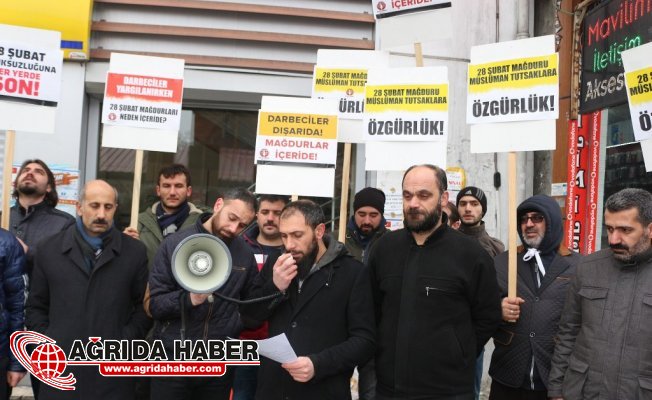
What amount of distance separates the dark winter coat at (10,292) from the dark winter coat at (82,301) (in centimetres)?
25

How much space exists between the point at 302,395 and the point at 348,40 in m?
5.52

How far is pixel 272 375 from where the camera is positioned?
3623mm

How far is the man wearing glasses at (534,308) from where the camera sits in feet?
12.9

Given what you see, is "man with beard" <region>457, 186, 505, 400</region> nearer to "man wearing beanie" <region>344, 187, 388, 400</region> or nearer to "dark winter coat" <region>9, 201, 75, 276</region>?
"man wearing beanie" <region>344, 187, 388, 400</region>

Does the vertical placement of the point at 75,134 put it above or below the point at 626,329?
above

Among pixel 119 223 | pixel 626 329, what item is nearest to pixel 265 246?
pixel 626 329

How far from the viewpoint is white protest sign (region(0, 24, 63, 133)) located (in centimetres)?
489

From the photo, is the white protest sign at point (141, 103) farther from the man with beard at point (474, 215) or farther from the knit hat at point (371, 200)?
the man with beard at point (474, 215)

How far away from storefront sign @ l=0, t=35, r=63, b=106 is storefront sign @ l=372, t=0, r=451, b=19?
2.70m

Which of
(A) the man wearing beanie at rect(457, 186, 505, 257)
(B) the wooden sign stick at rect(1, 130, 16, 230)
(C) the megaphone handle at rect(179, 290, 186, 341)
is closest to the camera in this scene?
(C) the megaphone handle at rect(179, 290, 186, 341)

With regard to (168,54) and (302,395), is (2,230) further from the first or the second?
(168,54)

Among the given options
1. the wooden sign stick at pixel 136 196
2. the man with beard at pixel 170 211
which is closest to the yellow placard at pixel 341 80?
the man with beard at pixel 170 211

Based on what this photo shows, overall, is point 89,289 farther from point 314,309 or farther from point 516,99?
point 516,99

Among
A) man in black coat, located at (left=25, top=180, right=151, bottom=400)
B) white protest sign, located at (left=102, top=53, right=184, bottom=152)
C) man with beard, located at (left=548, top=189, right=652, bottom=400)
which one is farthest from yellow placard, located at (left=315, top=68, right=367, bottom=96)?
man with beard, located at (left=548, top=189, right=652, bottom=400)
